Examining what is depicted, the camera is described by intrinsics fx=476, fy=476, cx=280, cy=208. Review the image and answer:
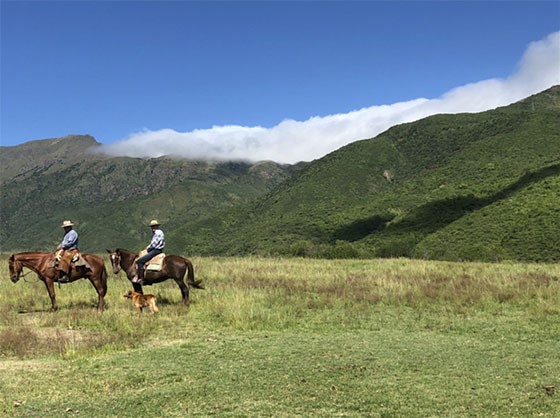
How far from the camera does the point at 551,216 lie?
56969mm

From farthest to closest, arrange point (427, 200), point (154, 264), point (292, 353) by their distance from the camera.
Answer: point (427, 200), point (154, 264), point (292, 353)

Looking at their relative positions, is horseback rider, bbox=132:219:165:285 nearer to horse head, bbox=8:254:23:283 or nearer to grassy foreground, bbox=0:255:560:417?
grassy foreground, bbox=0:255:560:417

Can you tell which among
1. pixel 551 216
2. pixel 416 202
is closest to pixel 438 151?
pixel 416 202

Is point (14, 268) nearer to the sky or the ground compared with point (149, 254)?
nearer to the sky

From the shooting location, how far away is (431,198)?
96.5 metres

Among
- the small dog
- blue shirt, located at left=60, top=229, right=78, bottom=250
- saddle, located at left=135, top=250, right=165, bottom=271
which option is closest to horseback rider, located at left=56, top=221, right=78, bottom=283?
blue shirt, located at left=60, top=229, right=78, bottom=250

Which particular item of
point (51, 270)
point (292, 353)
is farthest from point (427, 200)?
point (292, 353)

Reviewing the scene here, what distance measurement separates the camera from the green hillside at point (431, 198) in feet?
189

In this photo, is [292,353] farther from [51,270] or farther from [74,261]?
[51,270]

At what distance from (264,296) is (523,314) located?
27.2ft

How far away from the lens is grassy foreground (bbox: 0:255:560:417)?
711 centimetres

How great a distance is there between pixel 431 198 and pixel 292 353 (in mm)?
91805

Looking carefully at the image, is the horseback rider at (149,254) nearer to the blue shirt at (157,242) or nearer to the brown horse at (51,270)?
the blue shirt at (157,242)

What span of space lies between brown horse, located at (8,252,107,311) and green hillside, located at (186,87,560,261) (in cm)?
3136
